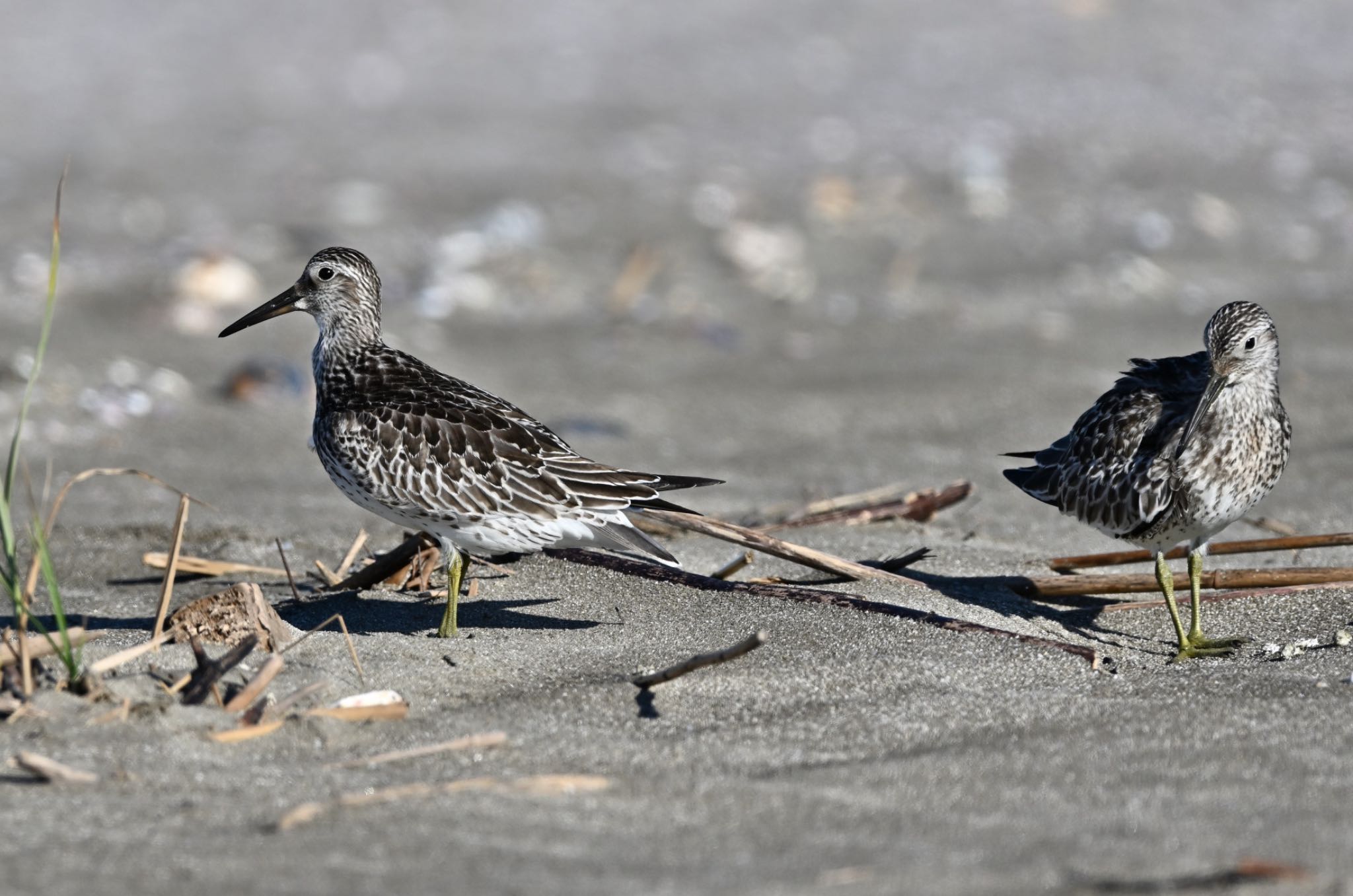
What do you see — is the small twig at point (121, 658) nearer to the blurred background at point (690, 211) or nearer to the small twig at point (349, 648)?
the small twig at point (349, 648)

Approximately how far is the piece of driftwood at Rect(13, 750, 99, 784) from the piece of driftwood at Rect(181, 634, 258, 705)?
453 millimetres

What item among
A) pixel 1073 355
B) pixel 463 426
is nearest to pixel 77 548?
pixel 463 426

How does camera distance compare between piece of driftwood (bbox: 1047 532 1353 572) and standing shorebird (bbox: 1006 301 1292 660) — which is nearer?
standing shorebird (bbox: 1006 301 1292 660)

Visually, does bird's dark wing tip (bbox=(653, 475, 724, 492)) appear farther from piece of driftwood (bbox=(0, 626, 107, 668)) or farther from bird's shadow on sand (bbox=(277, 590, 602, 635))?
piece of driftwood (bbox=(0, 626, 107, 668))

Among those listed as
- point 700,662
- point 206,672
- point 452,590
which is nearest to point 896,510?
point 452,590

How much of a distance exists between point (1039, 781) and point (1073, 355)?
6731mm

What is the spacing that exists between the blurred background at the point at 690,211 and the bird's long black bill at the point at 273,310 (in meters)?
1.18

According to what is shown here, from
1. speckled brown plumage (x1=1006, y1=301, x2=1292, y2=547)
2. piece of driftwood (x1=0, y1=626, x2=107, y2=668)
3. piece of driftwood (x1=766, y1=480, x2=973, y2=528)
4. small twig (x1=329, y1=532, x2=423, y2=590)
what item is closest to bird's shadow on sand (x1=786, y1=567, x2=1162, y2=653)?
speckled brown plumage (x1=1006, y1=301, x2=1292, y2=547)

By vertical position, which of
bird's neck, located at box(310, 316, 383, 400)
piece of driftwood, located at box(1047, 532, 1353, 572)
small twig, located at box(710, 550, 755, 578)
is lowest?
small twig, located at box(710, 550, 755, 578)

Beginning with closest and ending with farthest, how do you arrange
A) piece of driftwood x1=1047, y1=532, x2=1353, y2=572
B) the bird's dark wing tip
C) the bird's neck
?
the bird's dark wing tip, piece of driftwood x1=1047, y1=532, x2=1353, y2=572, the bird's neck

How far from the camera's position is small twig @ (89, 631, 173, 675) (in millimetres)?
4016

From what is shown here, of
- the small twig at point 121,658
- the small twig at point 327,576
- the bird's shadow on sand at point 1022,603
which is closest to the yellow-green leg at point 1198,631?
the bird's shadow on sand at point 1022,603

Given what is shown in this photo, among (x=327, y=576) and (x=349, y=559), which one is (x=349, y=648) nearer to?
(x=327, y=576)

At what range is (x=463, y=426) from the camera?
18.2 feet
